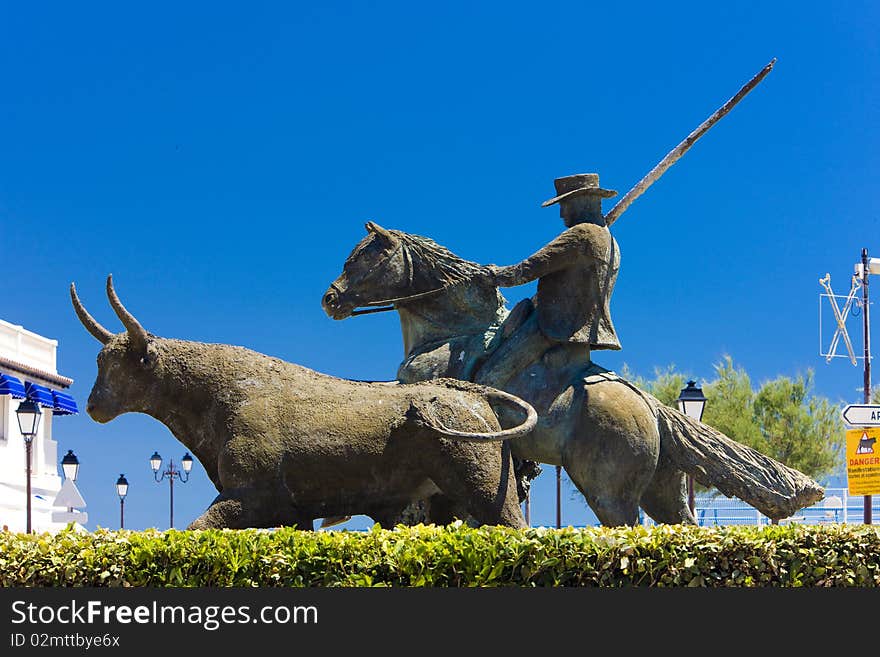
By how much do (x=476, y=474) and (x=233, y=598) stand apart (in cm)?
196

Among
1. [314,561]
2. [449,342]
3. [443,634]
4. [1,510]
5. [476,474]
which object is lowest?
[443,634]

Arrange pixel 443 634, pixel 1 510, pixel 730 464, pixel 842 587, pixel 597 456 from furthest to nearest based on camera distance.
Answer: pixel 1 510, pixel 730 464, pixel 597 456, pixel 842 587, pixel 443 634

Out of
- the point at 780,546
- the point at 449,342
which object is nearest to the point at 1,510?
the point at 449,342

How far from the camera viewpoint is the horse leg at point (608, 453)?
9188 millimetres

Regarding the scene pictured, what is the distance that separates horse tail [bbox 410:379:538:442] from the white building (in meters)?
31.3

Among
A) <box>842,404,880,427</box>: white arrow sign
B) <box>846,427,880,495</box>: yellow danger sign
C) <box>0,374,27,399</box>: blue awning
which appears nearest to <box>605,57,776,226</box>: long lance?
<box>842,404,880,427</box>: white arrow sign

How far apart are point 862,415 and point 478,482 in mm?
10013

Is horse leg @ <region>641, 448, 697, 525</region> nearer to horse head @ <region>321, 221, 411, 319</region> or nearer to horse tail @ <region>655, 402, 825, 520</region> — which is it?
horse tail @ <region>655, 402, 825, 520</region>

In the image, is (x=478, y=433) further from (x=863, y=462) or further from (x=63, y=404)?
(x=63, y=404)

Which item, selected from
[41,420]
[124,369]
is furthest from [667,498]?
[41,420]

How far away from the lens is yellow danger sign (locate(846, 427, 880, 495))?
18203 mm

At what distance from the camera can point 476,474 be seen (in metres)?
7.99

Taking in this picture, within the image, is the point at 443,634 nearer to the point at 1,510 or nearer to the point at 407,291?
the point at 407,291

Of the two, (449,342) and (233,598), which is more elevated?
(449,342)
